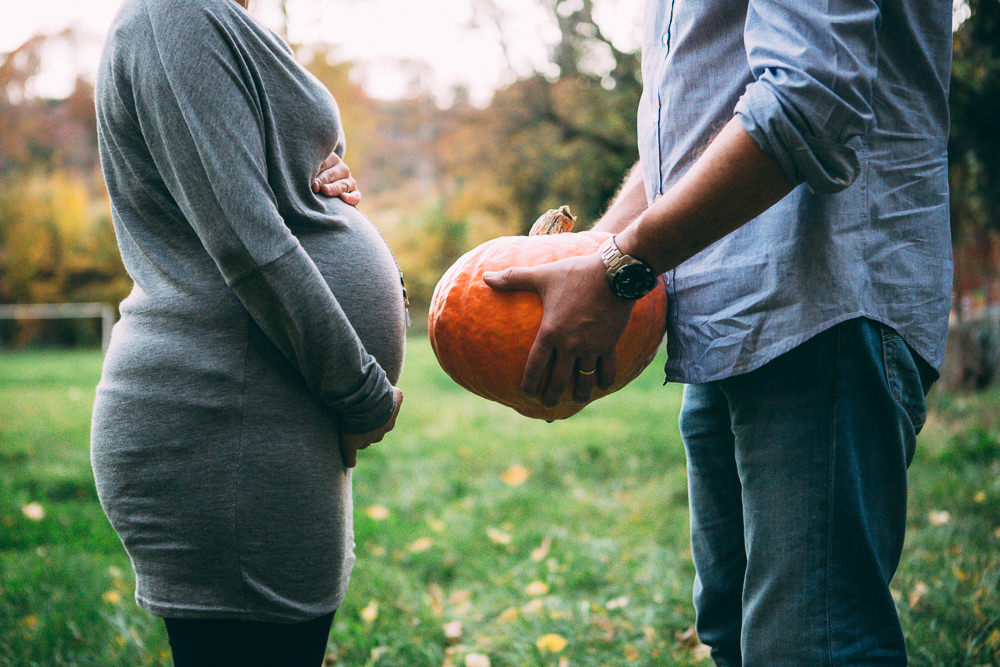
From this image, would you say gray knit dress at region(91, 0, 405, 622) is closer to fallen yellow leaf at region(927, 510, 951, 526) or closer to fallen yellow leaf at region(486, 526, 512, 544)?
fallen yellow leaf at region(486, 526, 512, 544)

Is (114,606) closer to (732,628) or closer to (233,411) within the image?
(233,411)

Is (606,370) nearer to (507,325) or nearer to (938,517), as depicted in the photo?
A: (507,325)

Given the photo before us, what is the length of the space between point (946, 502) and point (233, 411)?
355cm

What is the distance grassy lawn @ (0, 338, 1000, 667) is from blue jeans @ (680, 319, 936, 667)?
1.32 metres

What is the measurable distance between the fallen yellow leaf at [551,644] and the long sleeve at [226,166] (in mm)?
1638

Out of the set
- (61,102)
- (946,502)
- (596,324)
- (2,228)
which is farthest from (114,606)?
(61,102)

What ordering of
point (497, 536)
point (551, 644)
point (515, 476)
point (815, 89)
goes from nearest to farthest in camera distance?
point (815, 89), point (551, 644), point (497, 536), point (515, 476)

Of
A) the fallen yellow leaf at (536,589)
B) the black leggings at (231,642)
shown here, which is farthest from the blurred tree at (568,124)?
the black leggings at (231,642)

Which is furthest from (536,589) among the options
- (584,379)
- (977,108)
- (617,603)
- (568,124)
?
(568,124)

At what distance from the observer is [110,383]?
50.3 inches

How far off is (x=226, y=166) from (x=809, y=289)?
951 mm

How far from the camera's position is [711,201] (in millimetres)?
1084

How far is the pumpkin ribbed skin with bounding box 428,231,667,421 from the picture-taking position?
134cm

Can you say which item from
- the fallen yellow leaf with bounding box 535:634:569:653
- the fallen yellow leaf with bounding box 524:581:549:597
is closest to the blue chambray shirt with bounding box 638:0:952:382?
the fallen yellow leaf with bounding box 535:634:569:653
